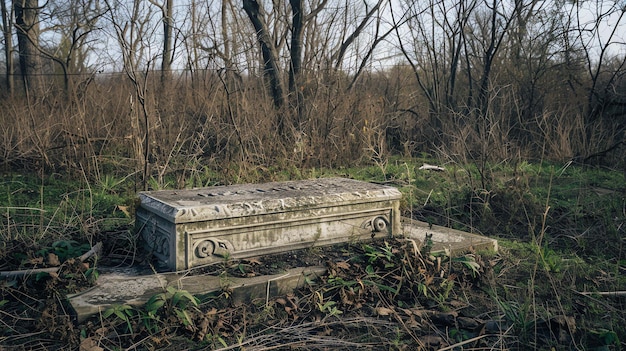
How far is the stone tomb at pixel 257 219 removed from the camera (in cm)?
400

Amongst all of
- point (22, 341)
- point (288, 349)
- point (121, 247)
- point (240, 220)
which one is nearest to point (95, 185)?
point (121, 247)

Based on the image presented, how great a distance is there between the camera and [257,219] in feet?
13.9

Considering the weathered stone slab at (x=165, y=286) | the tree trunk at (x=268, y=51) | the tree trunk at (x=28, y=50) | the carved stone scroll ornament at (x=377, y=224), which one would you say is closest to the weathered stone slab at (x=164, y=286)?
the weathered stone slab at (x=165, y=286)

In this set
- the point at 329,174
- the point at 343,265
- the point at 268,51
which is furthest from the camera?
the point at 268,51

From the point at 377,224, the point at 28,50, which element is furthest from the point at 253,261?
the point at 28,50

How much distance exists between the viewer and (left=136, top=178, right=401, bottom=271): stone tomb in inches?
158

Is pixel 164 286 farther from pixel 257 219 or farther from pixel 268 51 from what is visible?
pixel 268 51

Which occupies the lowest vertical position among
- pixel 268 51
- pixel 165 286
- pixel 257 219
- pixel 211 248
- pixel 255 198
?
pixel 165 286

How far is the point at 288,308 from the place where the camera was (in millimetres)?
3664

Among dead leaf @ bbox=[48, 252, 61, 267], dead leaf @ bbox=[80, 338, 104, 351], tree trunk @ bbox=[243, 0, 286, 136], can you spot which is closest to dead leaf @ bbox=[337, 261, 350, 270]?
dead leaf @ bbox=[80, 338, 104, 351]

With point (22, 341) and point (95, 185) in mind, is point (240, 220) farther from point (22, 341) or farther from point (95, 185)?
point (95, 185)

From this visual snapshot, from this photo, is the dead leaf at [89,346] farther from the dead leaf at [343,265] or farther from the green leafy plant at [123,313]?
the dead leaf at [343,265]

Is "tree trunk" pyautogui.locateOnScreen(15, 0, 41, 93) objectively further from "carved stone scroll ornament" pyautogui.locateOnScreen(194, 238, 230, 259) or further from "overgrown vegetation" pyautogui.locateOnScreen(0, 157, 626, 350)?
"carved stone scroll ornament" pyautogui.locateOnScreen(194, 238, 230, 259)

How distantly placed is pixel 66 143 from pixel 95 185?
3.09 feet
